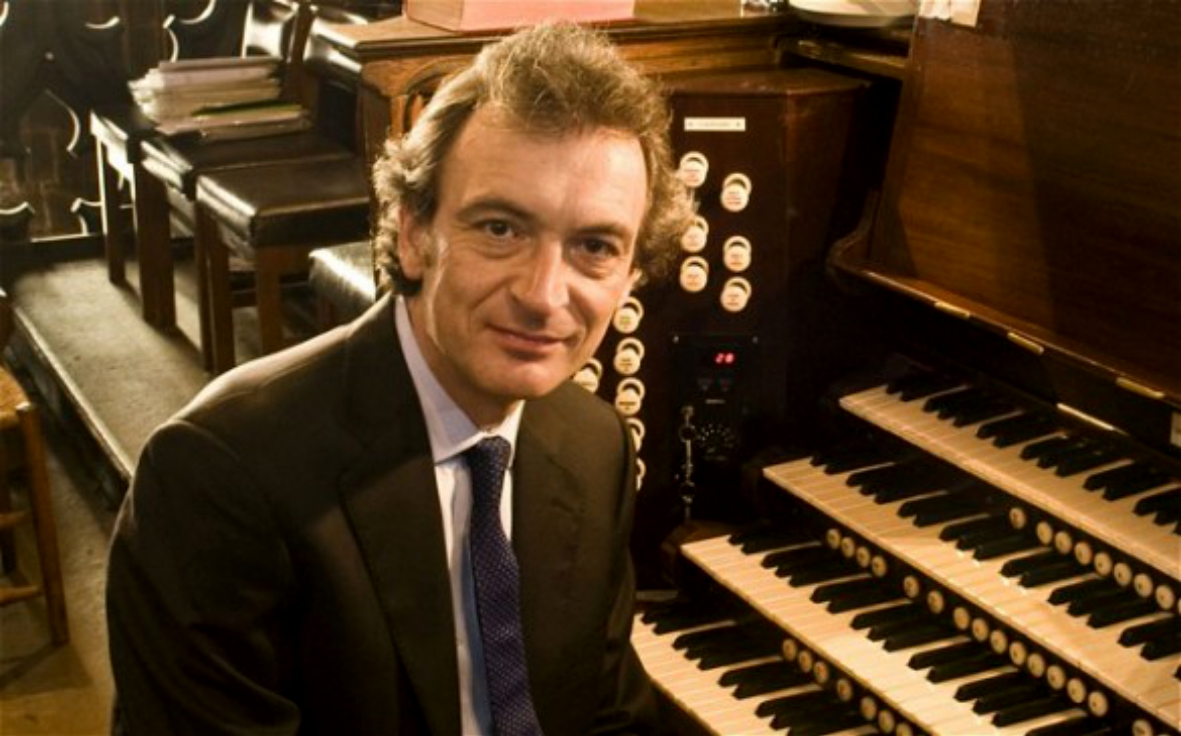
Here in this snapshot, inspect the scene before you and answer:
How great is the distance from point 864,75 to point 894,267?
439 millimetres

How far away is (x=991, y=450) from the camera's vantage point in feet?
8.60

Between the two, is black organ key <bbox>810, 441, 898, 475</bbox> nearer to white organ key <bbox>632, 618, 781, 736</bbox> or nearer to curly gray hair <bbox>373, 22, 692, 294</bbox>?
white organ key <bbox>632, 618, 781, 736</bbox>

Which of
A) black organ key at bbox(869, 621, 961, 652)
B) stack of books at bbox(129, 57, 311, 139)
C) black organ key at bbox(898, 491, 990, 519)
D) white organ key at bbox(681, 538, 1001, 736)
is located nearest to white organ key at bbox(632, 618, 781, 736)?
white organ key at bbox(681, 538, 1001, 736)

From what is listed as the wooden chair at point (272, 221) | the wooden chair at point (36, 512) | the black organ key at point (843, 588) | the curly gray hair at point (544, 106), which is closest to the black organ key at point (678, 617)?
the black organ key at point (843, 588)

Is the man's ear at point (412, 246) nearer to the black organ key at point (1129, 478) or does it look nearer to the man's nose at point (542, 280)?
the man's nose at point (542, 280)

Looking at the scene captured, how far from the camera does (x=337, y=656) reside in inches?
73.4

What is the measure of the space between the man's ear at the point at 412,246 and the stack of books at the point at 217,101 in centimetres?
333

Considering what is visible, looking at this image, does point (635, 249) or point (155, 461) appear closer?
point (155, 461)

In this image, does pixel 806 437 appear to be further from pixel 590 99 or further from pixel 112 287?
pixel 112 287

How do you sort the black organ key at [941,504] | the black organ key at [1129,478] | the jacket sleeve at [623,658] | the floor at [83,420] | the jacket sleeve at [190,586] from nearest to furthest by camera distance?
the jacket sleeve at [190,586]
the jacket sleeve at [623,658]
the black organ key at [1129,478]
the black organ key at [941,504]
the floor at [83,420]

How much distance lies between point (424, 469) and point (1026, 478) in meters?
1.08

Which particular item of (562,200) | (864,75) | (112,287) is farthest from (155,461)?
(112,287)

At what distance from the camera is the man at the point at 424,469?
Answer: 1.77 metres

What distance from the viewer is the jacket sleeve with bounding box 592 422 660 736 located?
2.14m
